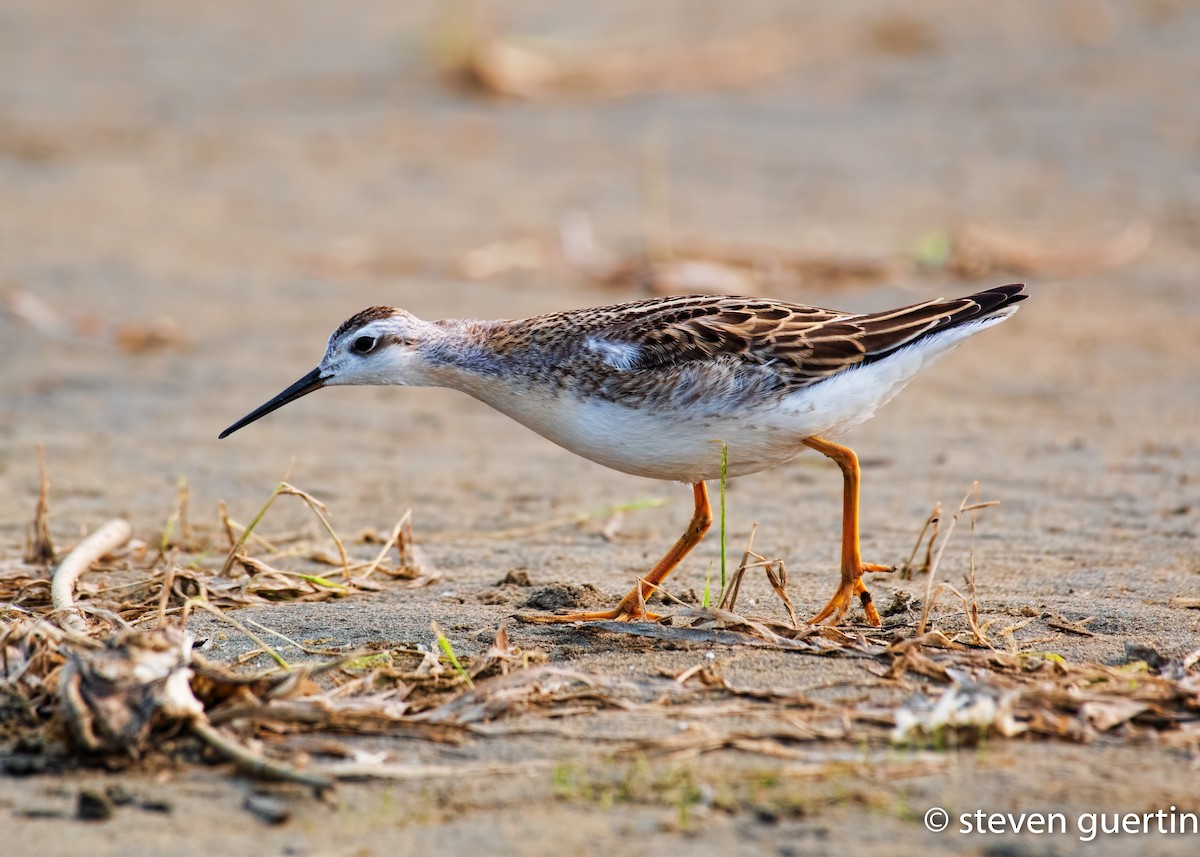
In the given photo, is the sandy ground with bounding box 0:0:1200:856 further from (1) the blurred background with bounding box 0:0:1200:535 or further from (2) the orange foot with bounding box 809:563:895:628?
(2) the orange foot with bounding box 809:563:895:628

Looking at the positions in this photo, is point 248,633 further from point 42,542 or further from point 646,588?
point 42,542

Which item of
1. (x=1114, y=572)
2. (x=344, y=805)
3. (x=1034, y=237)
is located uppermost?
(x=1034, y=237)

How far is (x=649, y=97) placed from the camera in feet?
58.8

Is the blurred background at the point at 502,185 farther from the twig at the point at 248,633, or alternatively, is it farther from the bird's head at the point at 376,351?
the twig at the point at 248,633

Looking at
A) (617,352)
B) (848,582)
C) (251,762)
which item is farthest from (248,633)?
(848,582)

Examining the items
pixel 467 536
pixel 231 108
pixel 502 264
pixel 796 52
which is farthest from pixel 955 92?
pixel 467 536

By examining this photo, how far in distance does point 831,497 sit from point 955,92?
1003 centimetres

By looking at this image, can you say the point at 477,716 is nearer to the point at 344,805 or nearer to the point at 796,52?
the point at 344,805

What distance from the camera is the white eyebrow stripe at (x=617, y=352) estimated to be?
6.22m

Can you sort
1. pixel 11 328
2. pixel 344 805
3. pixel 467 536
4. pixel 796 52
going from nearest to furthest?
pixel 344 805 → pixel 467 536 → pixel 11 328 → pixel 796 52

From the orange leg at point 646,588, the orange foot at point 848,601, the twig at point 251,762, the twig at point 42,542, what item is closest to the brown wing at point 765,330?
the orange leg at point 646,588

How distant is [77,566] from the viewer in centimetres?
673

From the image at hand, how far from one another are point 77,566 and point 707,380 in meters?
2.90

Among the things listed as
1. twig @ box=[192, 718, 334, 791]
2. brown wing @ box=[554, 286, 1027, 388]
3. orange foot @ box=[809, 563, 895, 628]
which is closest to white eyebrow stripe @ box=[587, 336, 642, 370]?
brown wing @ box=[554, 286, 1027, 388]
